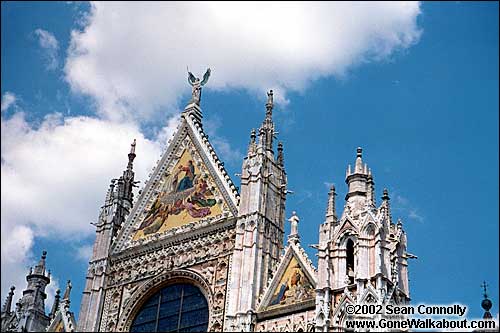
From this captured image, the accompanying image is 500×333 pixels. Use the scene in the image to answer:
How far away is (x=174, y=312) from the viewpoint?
29.1m

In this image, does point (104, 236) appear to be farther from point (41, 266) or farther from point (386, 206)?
point (386, 206)

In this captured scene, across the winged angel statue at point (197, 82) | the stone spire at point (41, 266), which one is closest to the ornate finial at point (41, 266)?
the stone spire at point (41, 266)

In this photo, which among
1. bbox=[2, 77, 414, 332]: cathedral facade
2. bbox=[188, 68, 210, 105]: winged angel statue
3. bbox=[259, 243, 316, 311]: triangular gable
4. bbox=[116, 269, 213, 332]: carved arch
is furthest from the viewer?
bbox=[188, 68, 210, 105]: winged angel statue

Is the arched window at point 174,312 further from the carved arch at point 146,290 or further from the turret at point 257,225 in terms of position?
the turret at point 257,225

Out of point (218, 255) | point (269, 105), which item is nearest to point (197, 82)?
point (269, 105)

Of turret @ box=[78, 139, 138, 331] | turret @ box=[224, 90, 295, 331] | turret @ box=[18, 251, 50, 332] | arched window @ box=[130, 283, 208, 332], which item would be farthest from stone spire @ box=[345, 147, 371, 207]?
turret @ box=[18, 251, 50, 332]

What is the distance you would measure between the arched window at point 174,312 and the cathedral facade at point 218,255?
35 mm

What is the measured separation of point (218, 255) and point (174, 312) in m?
2.22

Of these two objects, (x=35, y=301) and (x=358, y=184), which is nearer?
(x=358, y=184)

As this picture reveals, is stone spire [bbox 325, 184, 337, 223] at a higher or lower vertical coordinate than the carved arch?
higher

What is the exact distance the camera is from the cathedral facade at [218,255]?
25.9 metres

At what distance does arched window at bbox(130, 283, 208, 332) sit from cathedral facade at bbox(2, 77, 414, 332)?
0.12 ft

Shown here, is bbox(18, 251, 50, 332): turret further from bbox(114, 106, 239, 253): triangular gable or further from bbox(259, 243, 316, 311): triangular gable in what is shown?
bbox(259, 243, 316, 311): triangular gable

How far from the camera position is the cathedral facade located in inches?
1018
